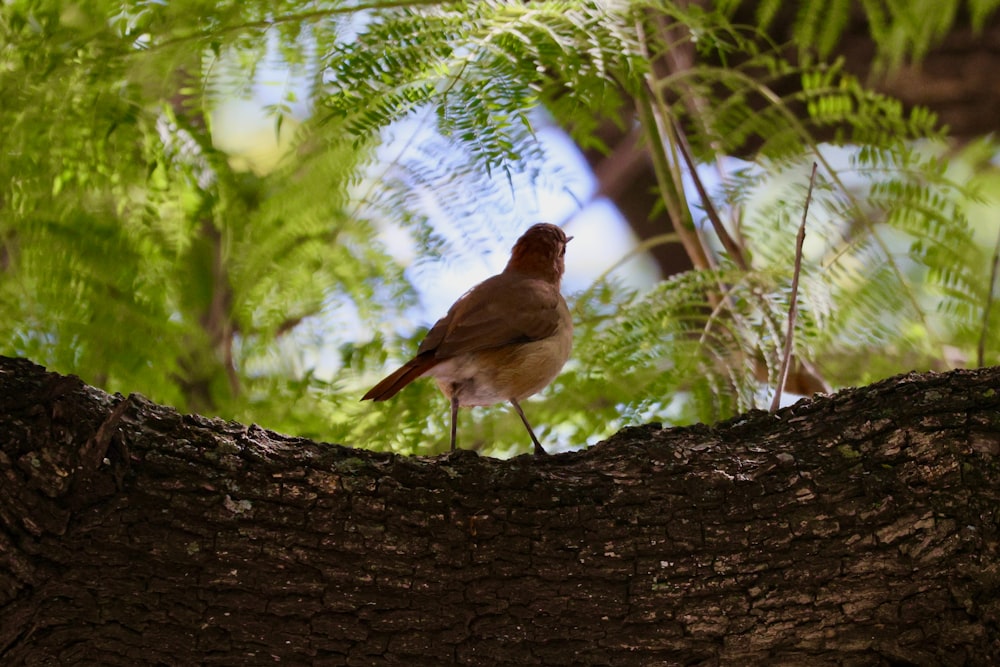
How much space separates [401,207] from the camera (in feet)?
14.7

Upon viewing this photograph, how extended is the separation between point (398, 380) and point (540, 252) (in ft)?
4.71

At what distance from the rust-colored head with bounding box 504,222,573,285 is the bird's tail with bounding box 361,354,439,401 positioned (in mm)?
1113

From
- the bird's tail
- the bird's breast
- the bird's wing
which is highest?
the bird's wing

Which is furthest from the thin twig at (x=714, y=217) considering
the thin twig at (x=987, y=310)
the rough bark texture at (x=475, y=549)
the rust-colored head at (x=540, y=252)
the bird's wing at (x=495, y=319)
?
the rough bark texture at (x=475, y=549)

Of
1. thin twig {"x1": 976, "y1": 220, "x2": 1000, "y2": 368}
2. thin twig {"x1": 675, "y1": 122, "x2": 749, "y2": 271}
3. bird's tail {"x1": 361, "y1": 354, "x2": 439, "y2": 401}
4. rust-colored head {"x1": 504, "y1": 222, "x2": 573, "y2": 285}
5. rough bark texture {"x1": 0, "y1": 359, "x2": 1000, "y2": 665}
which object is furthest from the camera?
rust-colored head {"x1": 504, "y1": 222, "x2": 573, "y2": 285}

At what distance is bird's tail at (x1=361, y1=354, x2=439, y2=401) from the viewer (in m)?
3.46

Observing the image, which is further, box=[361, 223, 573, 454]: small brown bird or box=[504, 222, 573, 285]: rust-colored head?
box=[504, 222, 573, 285]: rust-colored head

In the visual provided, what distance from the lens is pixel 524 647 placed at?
2502 mm

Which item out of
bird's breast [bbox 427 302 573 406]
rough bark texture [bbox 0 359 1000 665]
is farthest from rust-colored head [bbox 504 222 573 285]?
rough bark texture [bbox 0 359 1000 665]

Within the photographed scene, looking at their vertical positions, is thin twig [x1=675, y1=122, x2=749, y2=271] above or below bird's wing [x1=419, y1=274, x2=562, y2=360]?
above

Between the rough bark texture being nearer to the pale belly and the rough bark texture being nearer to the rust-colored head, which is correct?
the pale belly

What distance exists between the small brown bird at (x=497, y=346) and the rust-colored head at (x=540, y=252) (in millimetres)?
474

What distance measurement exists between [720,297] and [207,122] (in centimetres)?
230

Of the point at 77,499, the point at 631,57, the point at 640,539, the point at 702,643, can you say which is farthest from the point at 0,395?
the point at 631,57
